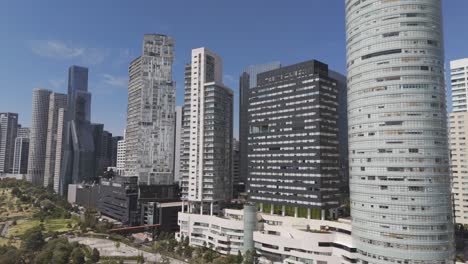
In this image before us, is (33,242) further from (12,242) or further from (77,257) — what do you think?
(12,242)

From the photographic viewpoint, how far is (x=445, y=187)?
245 feet

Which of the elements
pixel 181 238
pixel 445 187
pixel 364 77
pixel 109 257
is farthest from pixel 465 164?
pixel 109 257

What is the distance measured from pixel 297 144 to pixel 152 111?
321ft

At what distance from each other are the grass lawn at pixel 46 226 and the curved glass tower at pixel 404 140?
Result: 124m

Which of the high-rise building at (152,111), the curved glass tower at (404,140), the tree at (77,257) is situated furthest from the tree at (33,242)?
the curved glass tower at (404,140)

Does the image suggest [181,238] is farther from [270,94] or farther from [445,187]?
[445,187]

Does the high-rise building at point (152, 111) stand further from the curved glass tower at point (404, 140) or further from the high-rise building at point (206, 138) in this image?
the curved glass tower at point (404, 140)

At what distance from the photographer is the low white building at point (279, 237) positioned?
3366 inches

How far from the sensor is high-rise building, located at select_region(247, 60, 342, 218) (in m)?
106

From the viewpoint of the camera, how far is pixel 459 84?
173 meters

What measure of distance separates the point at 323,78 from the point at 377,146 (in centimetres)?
3739

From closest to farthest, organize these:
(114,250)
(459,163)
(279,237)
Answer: (279,237)
(114,250)
(459,163)

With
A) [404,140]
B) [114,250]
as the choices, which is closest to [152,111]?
[114,250]

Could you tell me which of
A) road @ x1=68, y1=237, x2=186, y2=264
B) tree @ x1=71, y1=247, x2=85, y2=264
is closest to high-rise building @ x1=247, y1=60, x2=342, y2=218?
road @ x1=68, y1=237, x2=186, y2=264
